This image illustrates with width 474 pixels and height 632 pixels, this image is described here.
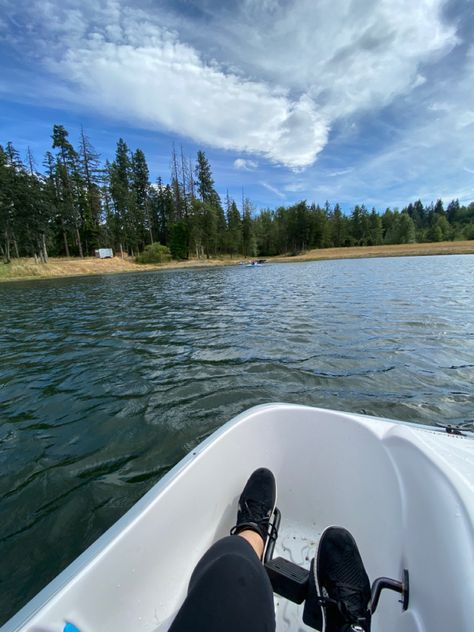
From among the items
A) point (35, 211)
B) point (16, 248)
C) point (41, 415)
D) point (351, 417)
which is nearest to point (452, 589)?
point (351, 417)

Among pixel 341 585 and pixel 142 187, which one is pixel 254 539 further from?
pixel 142 187

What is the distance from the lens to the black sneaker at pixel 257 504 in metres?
1.88

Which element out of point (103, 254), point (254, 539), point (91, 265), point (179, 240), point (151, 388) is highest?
point (179, 240)

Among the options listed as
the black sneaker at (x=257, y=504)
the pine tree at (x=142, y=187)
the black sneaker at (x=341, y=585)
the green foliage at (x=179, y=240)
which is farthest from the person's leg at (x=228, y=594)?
the pine tree at (x=142, y=187)

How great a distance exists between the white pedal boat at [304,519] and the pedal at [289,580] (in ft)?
0.50

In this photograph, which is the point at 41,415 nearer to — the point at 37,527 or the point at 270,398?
the point at 37,527

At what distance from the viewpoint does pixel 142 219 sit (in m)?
59.6

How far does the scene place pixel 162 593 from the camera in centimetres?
162

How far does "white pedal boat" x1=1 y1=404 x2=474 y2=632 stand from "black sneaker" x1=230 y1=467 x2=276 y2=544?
12 cm

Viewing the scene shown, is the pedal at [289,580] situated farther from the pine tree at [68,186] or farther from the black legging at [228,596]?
the pine tree at [68,186]

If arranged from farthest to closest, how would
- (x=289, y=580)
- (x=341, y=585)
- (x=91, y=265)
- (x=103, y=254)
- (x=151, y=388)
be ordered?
1. (x=103, y=254)
2. (x=91, y=265)
3. (x=151, y=388)
4. (x=289, y=580)
5. (x=341, y=585)

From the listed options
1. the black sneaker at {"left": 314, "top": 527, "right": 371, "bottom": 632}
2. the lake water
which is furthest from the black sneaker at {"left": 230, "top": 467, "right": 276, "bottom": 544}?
the lake water

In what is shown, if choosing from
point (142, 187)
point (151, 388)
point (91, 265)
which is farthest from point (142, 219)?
point (151, 388)

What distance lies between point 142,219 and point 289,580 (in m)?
64.1
